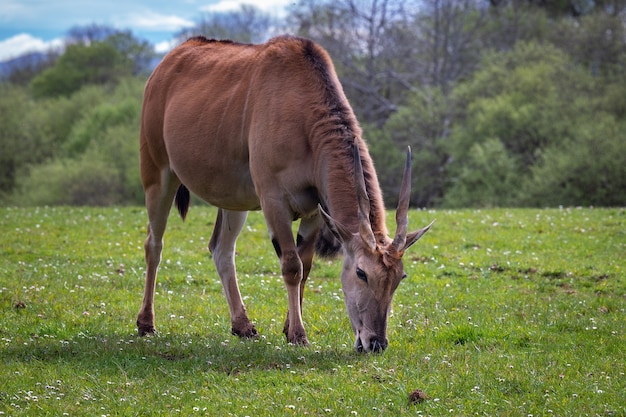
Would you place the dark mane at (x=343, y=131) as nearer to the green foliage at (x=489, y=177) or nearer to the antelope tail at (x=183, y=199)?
the antelope tail at (x=183, y=199)

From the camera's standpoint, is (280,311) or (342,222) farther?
(280,311)

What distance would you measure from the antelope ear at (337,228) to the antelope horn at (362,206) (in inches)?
8.3

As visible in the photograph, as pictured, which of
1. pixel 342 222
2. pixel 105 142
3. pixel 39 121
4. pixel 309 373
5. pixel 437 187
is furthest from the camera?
pixel 39 121

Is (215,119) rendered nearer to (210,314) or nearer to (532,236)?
(210,314)

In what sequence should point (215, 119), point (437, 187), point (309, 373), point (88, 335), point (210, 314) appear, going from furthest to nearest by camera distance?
point (437, 187), point (210, 314), point (215, 119), point (88, 335), point (309, 373)

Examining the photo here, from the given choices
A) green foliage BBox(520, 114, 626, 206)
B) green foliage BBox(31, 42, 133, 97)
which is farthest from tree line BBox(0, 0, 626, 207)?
green foliage BBox(31, 42, 133, 97)

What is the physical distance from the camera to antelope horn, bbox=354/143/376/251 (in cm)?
632

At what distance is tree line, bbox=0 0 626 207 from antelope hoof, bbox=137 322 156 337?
25139 millimetres

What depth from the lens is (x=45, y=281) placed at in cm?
978

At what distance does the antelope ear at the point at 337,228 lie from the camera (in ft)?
21.3

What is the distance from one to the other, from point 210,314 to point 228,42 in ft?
9.57

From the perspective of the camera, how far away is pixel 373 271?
20.7 ft

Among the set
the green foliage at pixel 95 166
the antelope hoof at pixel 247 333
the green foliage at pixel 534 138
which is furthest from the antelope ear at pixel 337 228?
the green foliage at pixel 95 166

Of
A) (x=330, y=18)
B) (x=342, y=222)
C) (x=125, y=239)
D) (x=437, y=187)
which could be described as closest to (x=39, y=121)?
(x=330, y=18)
